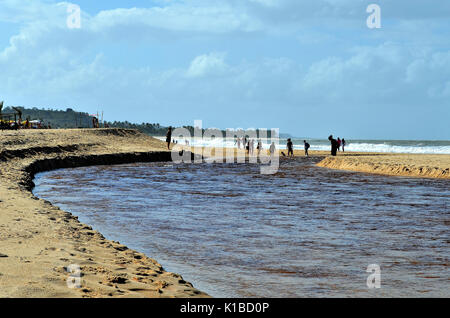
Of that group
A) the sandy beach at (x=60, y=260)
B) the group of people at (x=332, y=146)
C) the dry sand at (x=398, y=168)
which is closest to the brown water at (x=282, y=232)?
the sandy beach at (x=60, y=260)

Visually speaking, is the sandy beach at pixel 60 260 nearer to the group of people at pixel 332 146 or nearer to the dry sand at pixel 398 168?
the dry sand at pixel 398 168

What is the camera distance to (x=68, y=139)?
45500 millimetres

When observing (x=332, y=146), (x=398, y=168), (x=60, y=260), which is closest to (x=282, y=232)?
(x=60, y=260)

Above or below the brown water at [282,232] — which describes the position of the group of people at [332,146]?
above

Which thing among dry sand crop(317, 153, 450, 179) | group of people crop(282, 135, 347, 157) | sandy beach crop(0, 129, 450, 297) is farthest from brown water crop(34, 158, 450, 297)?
group of people crop(282, 135, 347, 157)

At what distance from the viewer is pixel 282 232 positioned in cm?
1165

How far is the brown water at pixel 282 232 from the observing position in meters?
7.72

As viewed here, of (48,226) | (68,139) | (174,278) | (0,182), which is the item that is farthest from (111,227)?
(68,139)

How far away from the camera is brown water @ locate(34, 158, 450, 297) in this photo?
772cm

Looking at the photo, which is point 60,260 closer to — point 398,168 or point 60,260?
point 60,260

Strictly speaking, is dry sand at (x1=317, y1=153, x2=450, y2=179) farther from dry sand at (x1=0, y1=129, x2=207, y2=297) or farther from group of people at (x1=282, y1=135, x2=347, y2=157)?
dry sand at (x1=0, y1=129, x2=207, y2=297)
